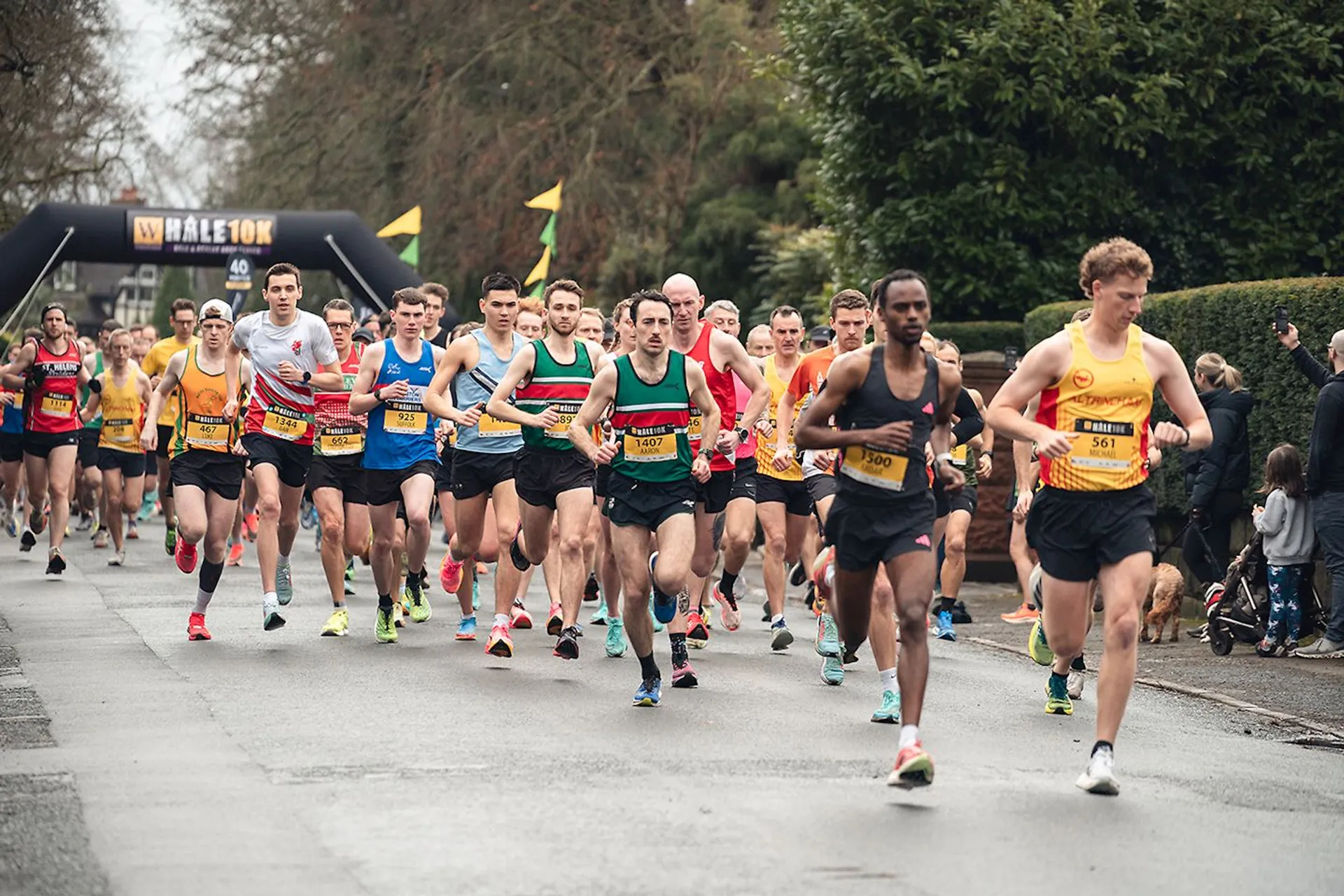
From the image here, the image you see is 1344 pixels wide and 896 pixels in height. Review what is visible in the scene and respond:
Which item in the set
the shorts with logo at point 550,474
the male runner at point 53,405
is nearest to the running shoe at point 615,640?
the shorts with logo at point 550,474

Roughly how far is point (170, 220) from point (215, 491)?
17.0 m

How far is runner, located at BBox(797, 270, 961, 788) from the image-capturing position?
8586 mm

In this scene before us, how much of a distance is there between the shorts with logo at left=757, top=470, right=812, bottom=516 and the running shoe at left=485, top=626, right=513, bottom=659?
8.11 ft

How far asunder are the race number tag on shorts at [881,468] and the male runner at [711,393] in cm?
329

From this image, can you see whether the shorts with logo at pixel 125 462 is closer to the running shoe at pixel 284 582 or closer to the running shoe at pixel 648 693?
the running shoe at pixel 284 582

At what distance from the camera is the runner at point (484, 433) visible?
12.9 m

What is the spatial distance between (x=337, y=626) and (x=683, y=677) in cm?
333

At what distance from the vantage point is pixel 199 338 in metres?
16.1

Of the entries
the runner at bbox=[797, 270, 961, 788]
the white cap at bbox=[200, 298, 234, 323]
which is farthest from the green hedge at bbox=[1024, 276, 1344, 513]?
the white cap at bbox=[200, 298, 234, 323]

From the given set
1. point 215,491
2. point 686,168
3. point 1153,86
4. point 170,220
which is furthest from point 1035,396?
point 686,168

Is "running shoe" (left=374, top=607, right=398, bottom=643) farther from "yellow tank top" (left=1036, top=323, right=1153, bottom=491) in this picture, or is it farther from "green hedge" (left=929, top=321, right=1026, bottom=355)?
"green hedge" (left=929, top=321, right=1026, bottom=355)

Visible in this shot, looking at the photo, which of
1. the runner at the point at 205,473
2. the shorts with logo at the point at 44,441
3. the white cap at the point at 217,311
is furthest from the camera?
the shorts with logo at the point at 44,441

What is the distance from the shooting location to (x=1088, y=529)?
8711 mm

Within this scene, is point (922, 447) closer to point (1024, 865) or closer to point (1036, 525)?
point (1036, 525)
